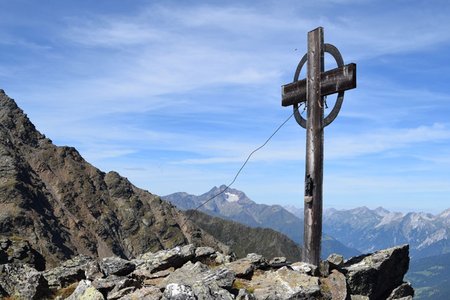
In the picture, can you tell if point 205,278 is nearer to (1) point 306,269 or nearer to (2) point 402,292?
(1) point 306,269

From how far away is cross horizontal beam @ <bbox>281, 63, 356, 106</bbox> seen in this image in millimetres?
16000

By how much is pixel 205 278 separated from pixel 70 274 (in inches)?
227

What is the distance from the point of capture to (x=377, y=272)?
57.6 ft

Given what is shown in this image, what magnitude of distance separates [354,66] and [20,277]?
13533mm

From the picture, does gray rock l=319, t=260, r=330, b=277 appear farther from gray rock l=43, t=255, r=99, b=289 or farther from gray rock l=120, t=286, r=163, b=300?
gray rock l=43, t=255, r=99, b=289

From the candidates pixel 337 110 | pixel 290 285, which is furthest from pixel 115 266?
pixel 337 110

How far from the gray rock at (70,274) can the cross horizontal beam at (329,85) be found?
9.75 metres

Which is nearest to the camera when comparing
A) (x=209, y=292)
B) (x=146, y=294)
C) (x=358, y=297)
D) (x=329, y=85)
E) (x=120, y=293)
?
(x=209, y=292)

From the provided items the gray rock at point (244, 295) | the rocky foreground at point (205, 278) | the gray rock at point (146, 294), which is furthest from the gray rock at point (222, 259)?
the gray rock at point (244, 295)

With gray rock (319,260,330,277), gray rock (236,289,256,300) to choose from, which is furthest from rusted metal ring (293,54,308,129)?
gray rock (236,289,256,300)

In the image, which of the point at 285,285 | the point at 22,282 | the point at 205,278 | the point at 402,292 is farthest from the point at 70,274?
the point at 402,292

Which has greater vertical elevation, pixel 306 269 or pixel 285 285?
pixel 306 269

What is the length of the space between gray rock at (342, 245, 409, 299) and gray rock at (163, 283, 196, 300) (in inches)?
259

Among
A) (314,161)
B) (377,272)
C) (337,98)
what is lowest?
(377,272)
